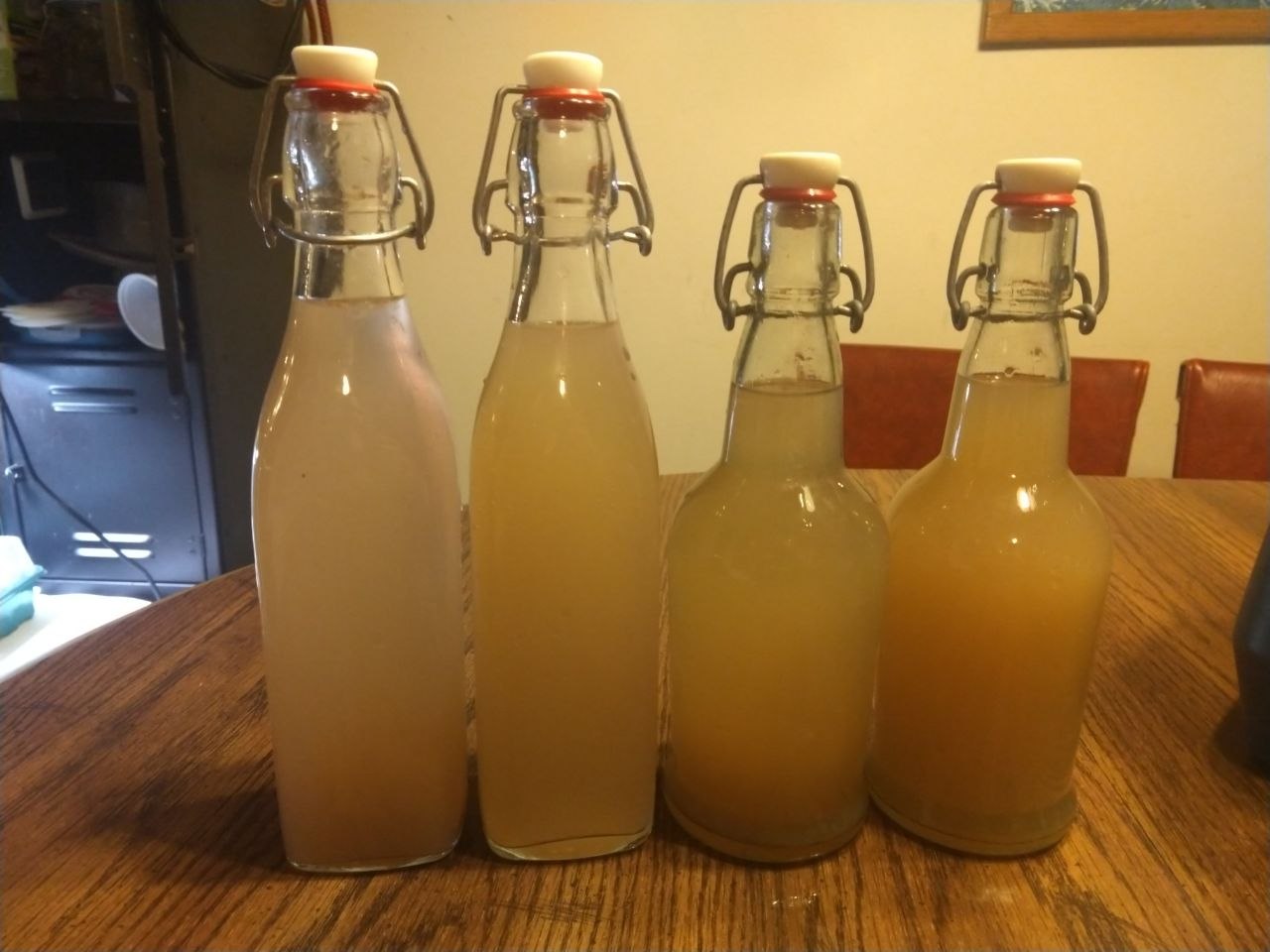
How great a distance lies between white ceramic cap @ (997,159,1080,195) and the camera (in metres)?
0.35

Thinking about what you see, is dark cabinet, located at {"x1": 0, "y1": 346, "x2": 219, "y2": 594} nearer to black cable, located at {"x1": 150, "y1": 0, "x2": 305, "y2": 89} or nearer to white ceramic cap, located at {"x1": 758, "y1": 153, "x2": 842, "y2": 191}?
black cable, located at {"x1": 150, "y1": 0, "x2": 305, "y2": 89}

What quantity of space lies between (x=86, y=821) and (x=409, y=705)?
17 centimetres

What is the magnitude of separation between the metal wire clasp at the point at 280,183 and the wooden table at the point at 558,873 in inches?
10.1

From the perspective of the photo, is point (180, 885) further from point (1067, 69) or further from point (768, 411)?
point (1067, 69)

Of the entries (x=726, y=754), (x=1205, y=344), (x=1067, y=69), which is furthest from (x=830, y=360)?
(x=1205, y=344)

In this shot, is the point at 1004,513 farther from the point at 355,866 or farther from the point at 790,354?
the point at 355,866

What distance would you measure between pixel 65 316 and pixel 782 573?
4.76 feet

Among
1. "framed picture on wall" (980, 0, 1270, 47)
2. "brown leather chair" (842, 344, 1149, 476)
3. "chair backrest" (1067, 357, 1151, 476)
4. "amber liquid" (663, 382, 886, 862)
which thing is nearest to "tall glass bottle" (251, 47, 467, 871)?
"amber liquid" (663, 382, 886, 862)

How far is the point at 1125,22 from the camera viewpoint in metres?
1.41

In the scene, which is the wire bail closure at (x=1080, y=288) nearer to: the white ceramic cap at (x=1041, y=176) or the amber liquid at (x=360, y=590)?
the white ceramic cap at (x=1041, y=176)

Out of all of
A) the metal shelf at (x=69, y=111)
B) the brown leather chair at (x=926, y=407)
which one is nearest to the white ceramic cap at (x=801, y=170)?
the brown leather chair at (x=926, y=407)

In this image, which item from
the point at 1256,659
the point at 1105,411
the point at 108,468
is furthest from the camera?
the point at 108,468

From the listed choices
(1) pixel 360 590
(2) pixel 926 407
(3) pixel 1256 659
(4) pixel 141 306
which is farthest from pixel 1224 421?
(4) pixel 141 306

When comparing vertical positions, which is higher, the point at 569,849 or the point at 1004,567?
the point at 1004,567
